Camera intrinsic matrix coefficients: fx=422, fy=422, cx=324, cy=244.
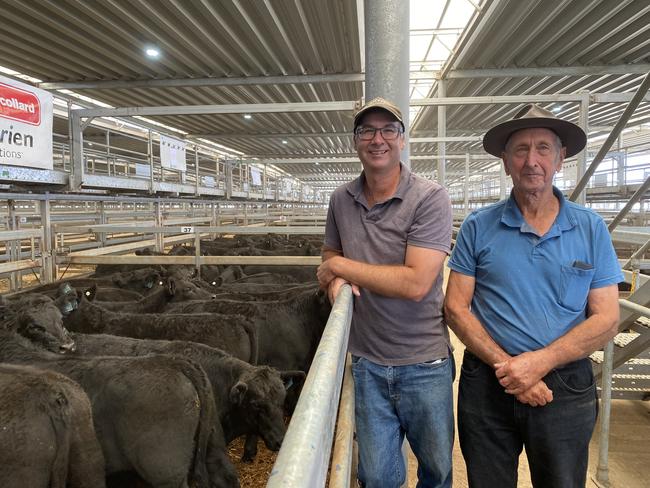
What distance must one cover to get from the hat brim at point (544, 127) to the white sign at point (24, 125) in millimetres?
4180

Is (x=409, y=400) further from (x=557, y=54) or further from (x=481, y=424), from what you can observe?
(x=557, y=54)

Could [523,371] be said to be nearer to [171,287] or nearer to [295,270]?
[171,287]

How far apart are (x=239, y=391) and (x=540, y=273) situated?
2032 mm

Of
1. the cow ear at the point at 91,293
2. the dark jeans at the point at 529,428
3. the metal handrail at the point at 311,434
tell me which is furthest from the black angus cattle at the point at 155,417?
the cow ear at the point at 91,293

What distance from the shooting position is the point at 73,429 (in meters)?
2.28

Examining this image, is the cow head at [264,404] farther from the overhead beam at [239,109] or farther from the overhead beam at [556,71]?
the overhead beam at [556,71]

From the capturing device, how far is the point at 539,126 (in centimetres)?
177

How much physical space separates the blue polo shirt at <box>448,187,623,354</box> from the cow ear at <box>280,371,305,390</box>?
2.09 meters

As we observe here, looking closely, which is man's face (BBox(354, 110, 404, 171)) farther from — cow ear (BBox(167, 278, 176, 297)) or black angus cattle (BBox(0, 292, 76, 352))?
cow ear (BBox(167, 278, 176, 297))

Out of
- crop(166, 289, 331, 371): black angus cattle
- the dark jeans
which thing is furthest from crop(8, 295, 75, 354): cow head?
the dark jeans

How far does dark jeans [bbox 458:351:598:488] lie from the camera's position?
66.5 inches

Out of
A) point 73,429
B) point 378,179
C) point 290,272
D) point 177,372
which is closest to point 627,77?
point 290,272

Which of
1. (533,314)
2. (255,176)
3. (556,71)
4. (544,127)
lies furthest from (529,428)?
(255,176)

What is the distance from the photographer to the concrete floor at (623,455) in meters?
3.02
